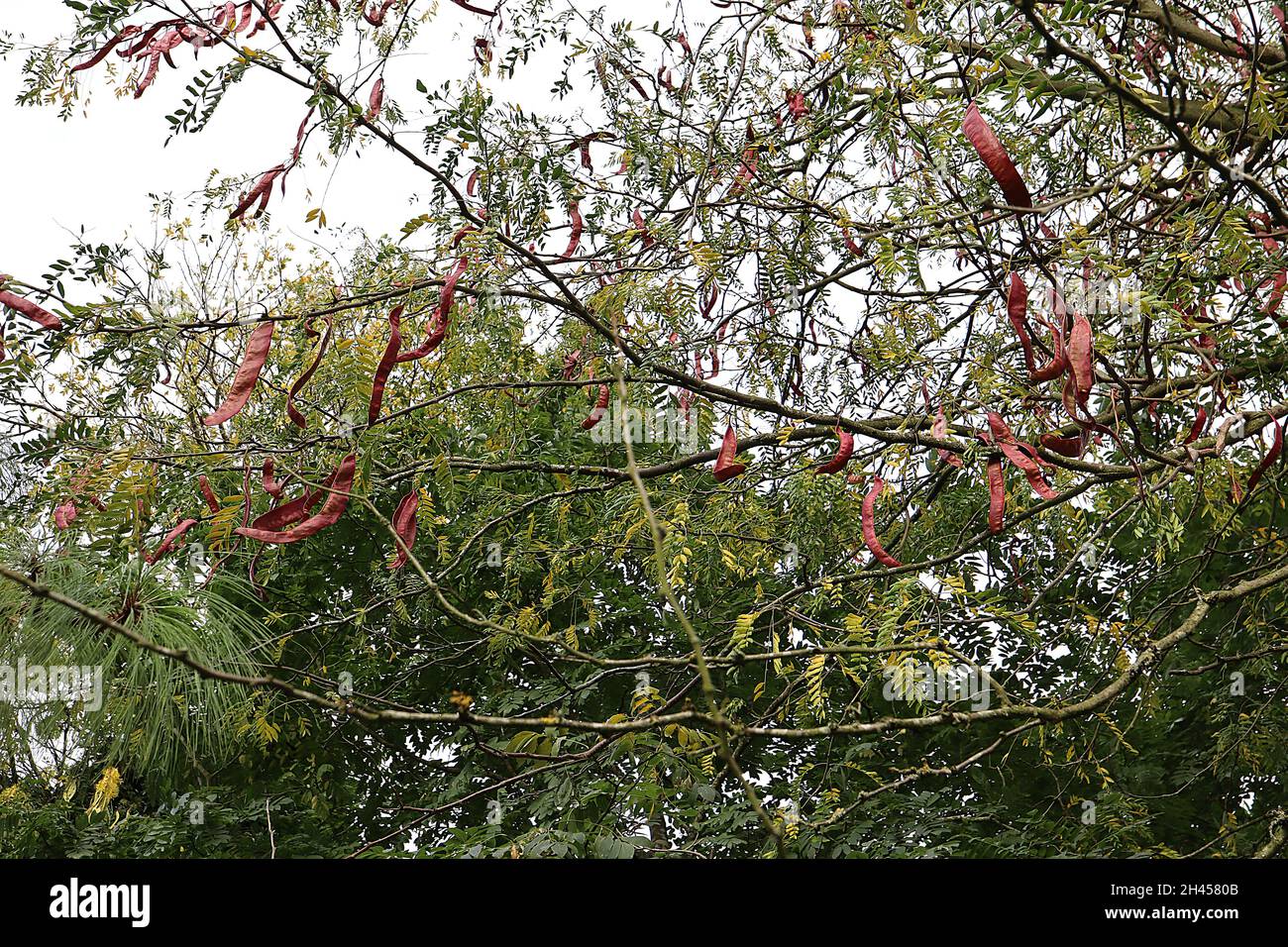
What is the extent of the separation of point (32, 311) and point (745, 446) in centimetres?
171

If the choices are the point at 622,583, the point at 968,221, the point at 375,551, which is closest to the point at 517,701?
the point at 622,583

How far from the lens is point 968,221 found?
237 cm

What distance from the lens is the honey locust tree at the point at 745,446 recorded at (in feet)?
7.42

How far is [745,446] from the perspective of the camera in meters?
3.06

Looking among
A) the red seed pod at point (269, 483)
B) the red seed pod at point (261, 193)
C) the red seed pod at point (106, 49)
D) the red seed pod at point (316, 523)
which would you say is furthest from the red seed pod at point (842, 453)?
the red seed pod at point (106, 49)

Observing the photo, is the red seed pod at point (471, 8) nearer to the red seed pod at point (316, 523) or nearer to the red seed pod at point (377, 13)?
the red seed pod at point (377, 13)

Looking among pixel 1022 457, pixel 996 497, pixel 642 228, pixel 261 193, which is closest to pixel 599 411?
pixel 642 228

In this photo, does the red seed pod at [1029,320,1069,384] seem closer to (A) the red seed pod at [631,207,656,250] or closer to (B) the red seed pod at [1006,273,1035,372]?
(B) the red seed pod at [1006,273,1035,372]

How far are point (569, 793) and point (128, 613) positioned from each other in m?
1.15

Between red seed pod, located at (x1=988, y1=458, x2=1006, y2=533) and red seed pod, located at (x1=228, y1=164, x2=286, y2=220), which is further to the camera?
red seed pod, located at (x1=228, y1=164, x2=286, y2=220)

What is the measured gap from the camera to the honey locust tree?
2262 mm

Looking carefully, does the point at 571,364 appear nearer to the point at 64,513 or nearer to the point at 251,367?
the point at 251,367

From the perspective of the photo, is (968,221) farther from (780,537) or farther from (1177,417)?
(1177,417)

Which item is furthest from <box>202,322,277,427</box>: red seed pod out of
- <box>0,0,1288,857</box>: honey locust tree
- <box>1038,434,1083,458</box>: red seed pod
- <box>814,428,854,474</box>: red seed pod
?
<box>1038,434,1083,458</box>: red seed pod
